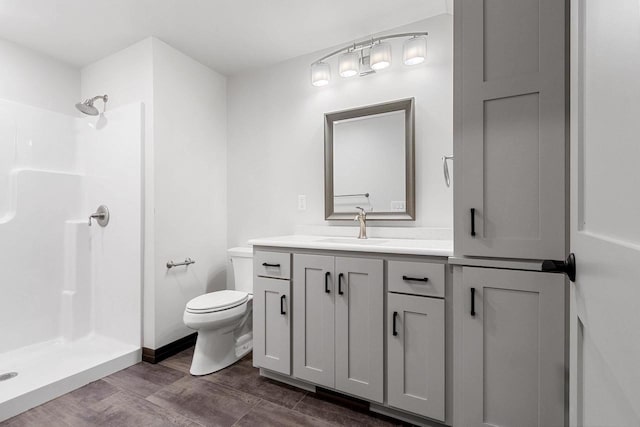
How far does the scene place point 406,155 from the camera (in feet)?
6.89

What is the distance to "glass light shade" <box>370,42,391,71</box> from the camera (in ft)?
6.64

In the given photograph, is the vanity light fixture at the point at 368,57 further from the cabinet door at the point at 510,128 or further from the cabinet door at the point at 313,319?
the cabinet door at the point at 313,319

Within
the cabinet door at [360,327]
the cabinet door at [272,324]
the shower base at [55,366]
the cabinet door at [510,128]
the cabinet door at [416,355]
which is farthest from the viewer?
the cabinet door at [272,324]

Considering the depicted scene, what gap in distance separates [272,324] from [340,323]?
1.58ft

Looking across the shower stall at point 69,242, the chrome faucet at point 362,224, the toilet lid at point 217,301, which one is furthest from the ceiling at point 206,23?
the toilet lid at point 217,301

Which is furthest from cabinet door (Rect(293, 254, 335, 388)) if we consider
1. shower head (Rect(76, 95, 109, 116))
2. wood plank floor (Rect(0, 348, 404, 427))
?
shower head (Rect(76, 95, 109, 116))

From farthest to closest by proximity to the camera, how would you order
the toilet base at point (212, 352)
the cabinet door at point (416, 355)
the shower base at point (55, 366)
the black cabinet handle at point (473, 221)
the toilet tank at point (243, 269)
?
the toilet tank at point (243, 269) < the toilet base at point (212, 352) < the shower base at point (55, 366) < the cabinet door at point (416, 355) < the black cabinet handle at point (473, 221)

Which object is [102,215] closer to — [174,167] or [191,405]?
[174,167]

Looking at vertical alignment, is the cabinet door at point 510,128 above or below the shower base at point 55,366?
above

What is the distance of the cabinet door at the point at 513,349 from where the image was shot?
112cm

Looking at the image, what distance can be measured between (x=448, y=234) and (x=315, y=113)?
1.38 m

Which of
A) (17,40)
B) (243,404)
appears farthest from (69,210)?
(243,404)

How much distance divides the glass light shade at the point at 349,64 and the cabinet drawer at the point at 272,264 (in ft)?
4.50

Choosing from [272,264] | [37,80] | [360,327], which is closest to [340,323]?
[360,327]
